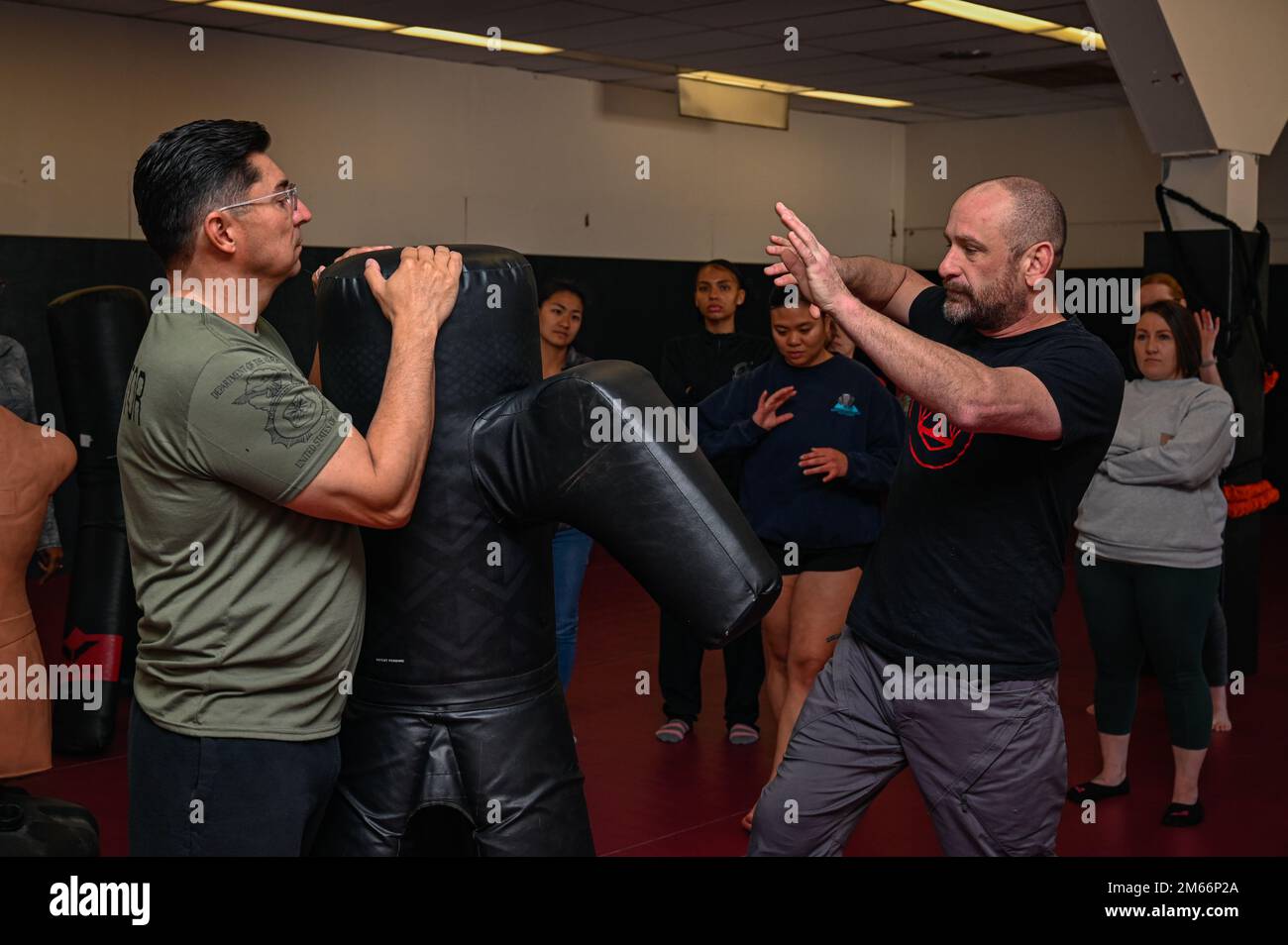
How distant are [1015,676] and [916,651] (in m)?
0.18

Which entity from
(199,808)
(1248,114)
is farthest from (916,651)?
(1248,114)

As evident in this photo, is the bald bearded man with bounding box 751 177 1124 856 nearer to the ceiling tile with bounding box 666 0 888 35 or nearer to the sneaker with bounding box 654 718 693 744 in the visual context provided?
the sneaker with bounding box 654 718 693 744

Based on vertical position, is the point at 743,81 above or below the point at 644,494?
above

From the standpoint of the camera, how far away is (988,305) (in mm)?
2473

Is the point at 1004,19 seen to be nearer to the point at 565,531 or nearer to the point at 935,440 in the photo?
the point at 565,531

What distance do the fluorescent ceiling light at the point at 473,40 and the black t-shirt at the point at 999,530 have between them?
648 centimetres

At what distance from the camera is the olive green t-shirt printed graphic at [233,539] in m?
1.91

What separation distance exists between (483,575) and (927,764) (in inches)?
35.7

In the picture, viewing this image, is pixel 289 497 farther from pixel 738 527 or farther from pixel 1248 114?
pixel 1248 114

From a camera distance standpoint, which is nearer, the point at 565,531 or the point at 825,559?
the point at 825,559

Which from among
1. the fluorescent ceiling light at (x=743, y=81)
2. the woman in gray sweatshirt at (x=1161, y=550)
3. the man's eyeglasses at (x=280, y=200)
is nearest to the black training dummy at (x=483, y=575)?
the man's eyeglasses at (x=280, y=200)

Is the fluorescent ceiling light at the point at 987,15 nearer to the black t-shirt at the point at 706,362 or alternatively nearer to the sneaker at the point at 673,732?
the black t-shirt at the point at 706,362

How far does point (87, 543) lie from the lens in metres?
4.88

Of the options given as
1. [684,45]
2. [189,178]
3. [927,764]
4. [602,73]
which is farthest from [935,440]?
[602,73]
